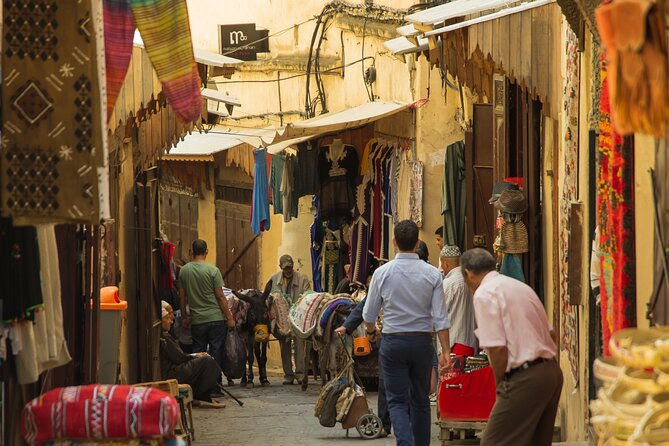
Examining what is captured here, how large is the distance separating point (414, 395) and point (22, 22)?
5.28 meters

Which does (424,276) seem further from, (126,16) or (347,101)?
(347,101)

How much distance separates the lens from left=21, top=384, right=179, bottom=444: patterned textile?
611 centimetres

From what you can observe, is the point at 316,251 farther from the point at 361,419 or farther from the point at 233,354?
the point at 361,419

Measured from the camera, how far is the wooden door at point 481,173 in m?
14.7

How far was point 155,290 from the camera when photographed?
50.3 feet

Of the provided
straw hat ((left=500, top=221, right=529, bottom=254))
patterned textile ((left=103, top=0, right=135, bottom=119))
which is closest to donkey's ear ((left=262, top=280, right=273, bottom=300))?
straw hat ((left=500, top=221, right=529, bottom=254))

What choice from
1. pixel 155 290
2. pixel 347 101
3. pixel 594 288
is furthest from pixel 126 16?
pixel 347 101

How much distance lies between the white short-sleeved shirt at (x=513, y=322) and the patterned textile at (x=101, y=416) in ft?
7.42

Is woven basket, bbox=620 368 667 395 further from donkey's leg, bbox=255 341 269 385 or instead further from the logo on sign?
the logo on sign

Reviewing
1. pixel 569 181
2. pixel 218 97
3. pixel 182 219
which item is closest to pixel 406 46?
pixel 218 97

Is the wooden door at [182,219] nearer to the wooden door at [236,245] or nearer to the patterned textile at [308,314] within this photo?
the wooden door at [236,245]

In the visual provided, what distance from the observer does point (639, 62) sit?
4496mm

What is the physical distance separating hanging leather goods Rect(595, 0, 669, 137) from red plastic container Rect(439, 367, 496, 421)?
20.9ft

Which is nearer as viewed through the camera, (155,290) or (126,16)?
(126,16)
